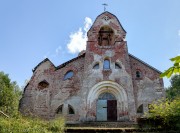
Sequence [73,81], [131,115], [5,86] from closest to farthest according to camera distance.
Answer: [131,115] < [73,81] < [5,86]

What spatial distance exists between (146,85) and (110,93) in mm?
3466

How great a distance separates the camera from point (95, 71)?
22641 millimetres

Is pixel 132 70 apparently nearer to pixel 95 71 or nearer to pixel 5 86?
pixel 95 71

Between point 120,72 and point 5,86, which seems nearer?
point 120,72

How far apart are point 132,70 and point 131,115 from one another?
5.10 meters

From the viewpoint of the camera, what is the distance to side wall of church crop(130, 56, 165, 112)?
22078 mm

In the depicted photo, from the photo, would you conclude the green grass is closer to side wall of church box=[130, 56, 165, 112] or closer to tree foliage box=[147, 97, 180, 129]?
tree foliage box=[147, 97, 180, 129]

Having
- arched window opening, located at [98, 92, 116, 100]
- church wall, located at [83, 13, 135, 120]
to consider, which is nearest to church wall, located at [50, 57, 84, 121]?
church wall, located at [83, 13, 135, 120]

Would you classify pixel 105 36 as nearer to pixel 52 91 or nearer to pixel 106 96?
pixel 106 96

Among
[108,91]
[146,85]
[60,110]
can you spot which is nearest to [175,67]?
[108,91]

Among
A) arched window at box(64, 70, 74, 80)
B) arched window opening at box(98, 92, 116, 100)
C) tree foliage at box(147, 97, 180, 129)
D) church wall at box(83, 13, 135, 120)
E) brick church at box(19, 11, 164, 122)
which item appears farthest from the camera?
arched window at box(64, 70, 74, 80)

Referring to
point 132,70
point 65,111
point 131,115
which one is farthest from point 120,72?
point 65,111

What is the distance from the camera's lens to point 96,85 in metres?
21.8

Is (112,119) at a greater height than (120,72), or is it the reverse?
(120,72)
